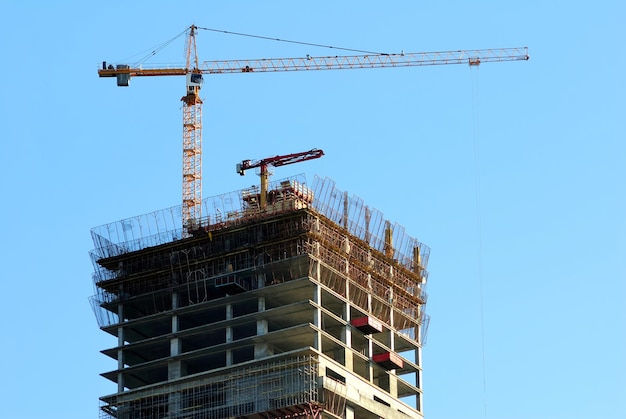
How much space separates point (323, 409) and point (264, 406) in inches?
266

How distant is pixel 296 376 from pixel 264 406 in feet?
15.9

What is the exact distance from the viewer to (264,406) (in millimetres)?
198500

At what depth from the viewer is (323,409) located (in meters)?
196

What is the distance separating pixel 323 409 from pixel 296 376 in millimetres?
4799

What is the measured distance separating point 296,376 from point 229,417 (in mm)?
8930

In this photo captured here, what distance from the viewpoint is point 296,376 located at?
650ft

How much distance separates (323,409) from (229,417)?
11.0 m

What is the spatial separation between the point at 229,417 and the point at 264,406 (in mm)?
4349

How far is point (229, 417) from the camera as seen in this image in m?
200
